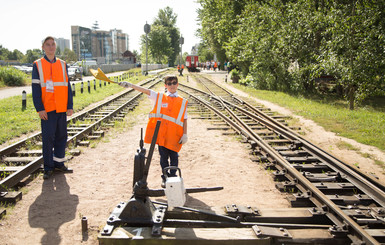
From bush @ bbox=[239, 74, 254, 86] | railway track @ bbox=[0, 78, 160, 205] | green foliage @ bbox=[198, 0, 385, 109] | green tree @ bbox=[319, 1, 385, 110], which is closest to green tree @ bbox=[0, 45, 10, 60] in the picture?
green foliage @ bbox=[198, 0, 385, 109]

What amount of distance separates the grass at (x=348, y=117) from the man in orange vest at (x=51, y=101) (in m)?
6.73

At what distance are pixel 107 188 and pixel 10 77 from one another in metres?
22.2

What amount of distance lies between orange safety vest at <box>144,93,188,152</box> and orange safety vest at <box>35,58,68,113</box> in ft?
6.01

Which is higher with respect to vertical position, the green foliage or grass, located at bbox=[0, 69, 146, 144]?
the green foliage

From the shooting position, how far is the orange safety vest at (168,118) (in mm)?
4293

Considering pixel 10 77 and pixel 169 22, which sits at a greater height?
pixel 169 22

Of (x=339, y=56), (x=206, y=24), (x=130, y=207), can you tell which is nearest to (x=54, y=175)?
(x=130, y=207)

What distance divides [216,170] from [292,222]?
2185mm

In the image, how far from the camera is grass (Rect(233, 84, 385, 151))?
860cm

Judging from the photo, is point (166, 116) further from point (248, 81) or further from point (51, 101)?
point (248, 81)

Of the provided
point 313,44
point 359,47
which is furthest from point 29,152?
point 313,44

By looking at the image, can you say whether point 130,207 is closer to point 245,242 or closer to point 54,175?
point 245,242

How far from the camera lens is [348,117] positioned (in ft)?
36.2

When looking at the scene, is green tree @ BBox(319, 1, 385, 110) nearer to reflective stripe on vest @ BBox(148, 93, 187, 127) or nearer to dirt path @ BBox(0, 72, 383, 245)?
dirt path @ BBox(0, 72, 383, 245)
